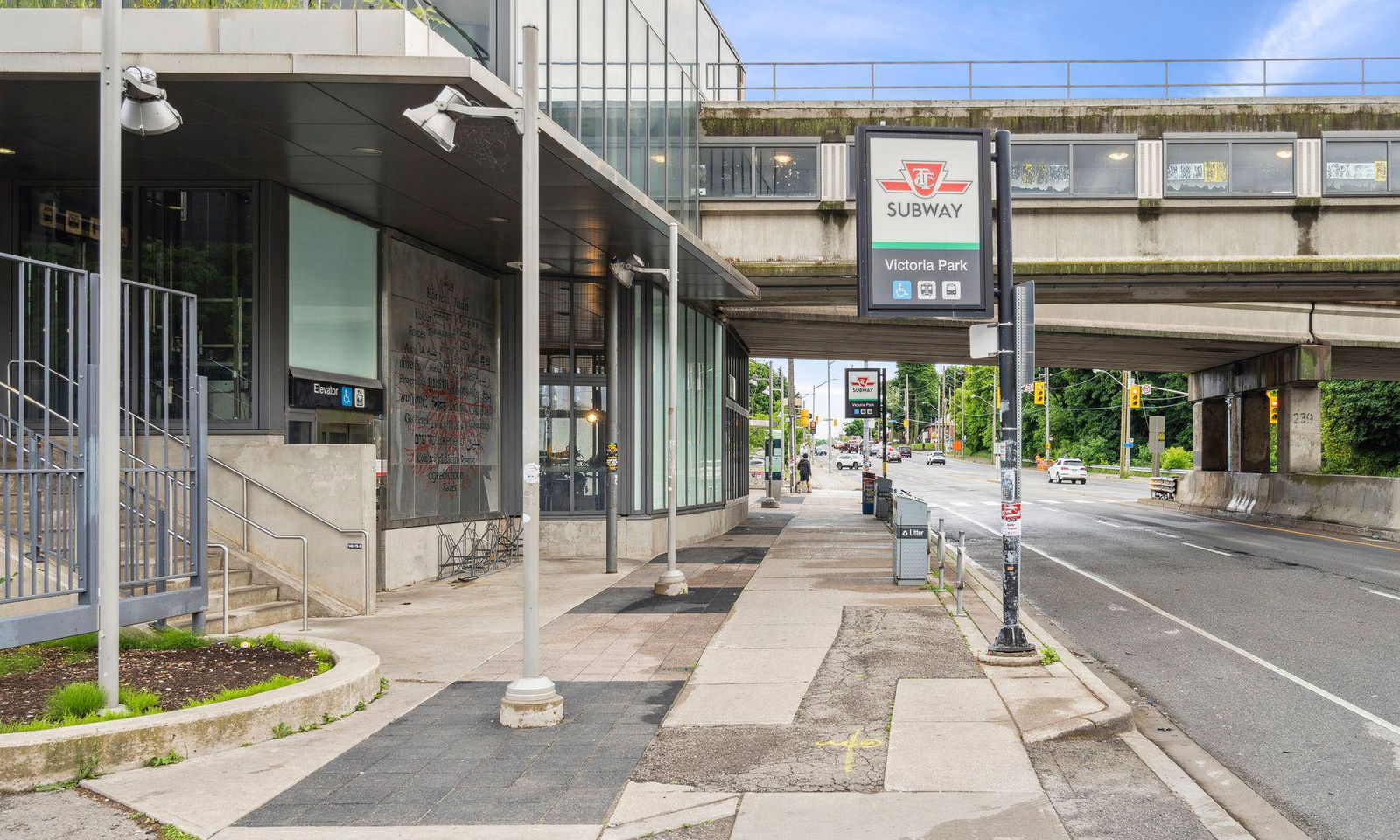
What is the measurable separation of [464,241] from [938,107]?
409 inches

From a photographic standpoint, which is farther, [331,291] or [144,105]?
[331,291]

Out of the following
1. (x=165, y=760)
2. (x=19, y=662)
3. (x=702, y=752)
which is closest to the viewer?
(x=165, y=760)

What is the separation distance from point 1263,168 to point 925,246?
46.7 ft

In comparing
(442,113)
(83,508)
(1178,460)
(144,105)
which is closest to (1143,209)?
(442,113)

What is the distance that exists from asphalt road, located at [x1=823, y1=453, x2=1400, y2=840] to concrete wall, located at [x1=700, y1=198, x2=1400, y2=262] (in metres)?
5.90

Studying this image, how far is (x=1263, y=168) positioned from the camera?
22.0m

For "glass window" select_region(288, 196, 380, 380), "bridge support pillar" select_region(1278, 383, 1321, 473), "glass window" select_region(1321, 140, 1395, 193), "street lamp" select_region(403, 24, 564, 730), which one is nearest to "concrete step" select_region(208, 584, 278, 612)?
"glass window" select_region(288, 196, 380, 380)

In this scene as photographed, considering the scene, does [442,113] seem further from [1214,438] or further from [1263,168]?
[1214,438]

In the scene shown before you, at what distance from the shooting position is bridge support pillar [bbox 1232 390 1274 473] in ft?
119

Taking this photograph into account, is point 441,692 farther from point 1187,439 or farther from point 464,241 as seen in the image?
point 1187,439

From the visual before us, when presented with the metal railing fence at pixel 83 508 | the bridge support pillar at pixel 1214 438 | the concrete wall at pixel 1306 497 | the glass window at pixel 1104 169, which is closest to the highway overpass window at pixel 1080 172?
the glass window at pixel 1104 169

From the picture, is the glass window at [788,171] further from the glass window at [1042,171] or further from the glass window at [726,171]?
the glass window at [1042,171]

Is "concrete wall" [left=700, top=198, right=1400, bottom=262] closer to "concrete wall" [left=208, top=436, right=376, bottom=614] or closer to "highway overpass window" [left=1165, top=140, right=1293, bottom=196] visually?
"highway overpass window" [left=1165, top=140, right=1293, bottom=196]

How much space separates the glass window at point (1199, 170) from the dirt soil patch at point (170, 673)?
19.1 metres
